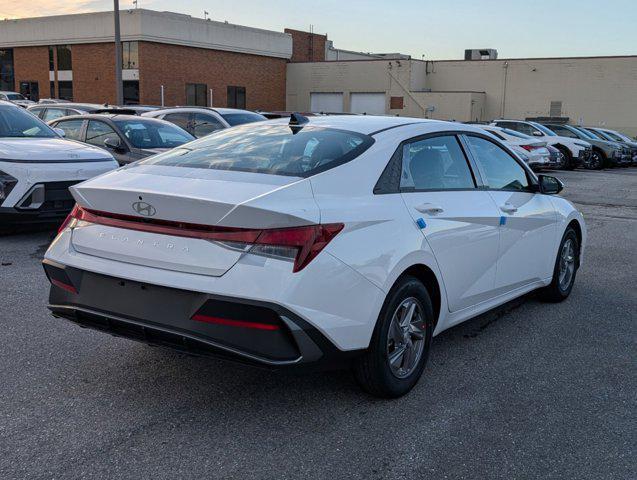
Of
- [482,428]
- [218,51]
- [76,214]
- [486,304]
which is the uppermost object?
[218,51]

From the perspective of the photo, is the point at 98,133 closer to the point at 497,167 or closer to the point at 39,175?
the point at 39,175

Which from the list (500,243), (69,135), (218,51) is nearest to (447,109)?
(218,51)

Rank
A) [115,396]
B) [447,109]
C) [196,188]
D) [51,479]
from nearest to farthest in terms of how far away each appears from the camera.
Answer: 1. [51,479]
2. [196,188]
3. [115,396]
4. [447,109]

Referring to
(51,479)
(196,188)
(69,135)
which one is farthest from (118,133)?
(51,479)

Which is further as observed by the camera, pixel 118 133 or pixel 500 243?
pixel 118 133

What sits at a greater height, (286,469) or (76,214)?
(76,214)

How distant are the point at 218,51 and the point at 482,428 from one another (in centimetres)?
4518

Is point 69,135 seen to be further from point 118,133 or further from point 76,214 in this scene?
point 76,214

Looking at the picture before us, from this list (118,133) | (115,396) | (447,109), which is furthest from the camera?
(447,109)

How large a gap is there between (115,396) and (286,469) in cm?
127

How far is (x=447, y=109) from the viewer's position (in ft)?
148

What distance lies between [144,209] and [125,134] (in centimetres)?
750

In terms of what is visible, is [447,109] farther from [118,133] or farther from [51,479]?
[51,479]

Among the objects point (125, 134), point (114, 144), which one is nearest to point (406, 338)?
point (114, 144)
